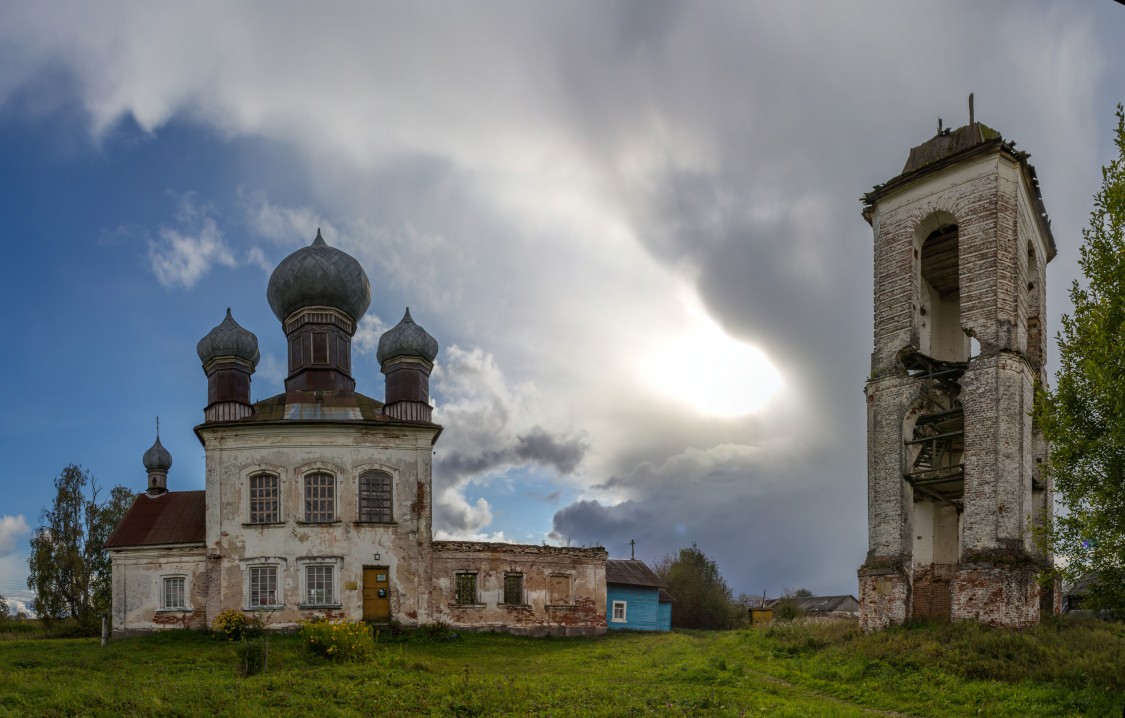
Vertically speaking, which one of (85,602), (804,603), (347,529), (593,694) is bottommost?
(804,603)

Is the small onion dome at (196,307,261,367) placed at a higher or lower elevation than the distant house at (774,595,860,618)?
higher

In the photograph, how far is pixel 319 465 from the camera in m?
28.0

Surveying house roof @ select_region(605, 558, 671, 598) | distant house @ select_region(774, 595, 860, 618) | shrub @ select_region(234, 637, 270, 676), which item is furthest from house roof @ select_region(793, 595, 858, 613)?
shrub @ select_region(234, 637, 270, 676)

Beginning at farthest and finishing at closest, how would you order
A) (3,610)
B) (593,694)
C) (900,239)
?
(3,610)
(900,239)
(593,694)

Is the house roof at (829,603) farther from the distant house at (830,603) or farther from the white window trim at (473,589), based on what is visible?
the white window trim at (473,589)

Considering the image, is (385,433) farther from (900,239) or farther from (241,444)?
(900,239)

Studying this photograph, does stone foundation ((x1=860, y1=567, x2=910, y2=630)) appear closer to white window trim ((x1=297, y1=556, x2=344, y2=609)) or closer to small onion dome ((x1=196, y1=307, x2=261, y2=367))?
white window trim ((x1=297, y1=556, x2=344, y2=609))

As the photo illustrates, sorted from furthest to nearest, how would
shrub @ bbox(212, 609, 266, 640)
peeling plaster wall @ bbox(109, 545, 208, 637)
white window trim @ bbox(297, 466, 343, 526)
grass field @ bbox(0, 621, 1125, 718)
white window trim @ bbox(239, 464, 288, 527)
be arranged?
white window trim @ bbox(297, 466, 343, 526) < white window trim @ bbox(239, 464, 288, 527) < peeling plaster wall @ bbox(109, 545, 208, 637) < shrub @ bbox(212, 609, 266, 640) < grass field @ bbox(0, 621, 1125, 718)

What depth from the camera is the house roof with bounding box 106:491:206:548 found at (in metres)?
27.8

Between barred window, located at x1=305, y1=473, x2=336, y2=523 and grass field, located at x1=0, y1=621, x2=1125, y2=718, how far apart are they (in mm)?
6053

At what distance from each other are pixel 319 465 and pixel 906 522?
1775 cm

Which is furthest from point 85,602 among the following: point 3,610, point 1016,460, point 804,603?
point 804,603

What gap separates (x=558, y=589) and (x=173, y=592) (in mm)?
12667

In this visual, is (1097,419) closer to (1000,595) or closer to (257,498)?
(1000,595)
